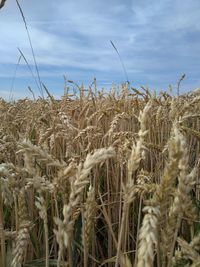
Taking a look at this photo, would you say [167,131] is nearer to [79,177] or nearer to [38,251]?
[38,251]

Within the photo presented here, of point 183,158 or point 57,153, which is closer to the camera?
point 183,158

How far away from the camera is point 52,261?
1.20 meters

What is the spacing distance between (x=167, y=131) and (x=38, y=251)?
1.20m

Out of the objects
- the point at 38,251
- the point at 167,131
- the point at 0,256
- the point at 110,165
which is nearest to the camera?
the point at 0,256

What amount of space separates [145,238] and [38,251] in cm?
90

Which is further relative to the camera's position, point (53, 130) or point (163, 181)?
point (53, 130)

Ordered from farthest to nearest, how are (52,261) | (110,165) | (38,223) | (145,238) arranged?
(110,165)
(38,223)
(52,261)
(145,238)

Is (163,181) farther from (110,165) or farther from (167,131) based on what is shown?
(167,131)

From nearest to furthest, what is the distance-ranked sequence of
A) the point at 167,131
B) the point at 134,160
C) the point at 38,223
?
the point at 134,160
the point at 38,223
the point at 167,131

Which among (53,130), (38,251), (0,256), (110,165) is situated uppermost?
(53,130)

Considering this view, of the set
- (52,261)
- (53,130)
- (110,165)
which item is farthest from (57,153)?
(52,261)

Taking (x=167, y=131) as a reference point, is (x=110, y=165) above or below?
below

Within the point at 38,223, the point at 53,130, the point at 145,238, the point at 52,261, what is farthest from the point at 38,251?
the point at 145,238

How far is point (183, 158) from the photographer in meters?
0.60
